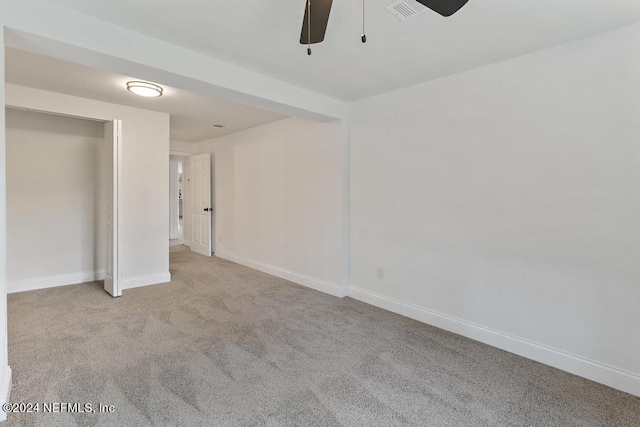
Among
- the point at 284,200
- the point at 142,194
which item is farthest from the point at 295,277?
the point at 142,194

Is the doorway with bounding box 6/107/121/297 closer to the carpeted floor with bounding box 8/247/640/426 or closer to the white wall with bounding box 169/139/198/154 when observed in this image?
the carpeted floor with bounding box 8/247/640/426

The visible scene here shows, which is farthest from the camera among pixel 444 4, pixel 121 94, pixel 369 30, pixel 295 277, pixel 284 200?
pixel 284 200

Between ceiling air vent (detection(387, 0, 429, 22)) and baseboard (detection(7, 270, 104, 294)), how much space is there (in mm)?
4930

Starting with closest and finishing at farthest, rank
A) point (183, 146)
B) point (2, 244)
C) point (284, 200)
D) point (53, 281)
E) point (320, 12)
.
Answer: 1. point (320, 12)
2. point (2, 244)
3. point (53, 281)
4. point (284, 200)
5. point (183, 146)

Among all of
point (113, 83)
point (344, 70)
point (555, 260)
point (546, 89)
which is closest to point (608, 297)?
point (555, 260)

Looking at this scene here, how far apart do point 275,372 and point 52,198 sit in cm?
402

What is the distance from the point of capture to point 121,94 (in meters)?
3.59

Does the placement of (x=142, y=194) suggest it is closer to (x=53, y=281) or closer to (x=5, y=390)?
(x=53, y=281)

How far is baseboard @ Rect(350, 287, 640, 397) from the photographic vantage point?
6.94 feet

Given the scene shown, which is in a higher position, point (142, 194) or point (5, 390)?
point (142, 194)

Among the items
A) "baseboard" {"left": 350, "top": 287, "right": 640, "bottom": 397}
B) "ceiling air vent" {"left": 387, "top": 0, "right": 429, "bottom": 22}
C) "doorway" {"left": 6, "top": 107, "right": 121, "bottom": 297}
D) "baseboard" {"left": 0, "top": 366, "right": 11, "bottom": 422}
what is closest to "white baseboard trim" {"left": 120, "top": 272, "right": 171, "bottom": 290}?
"doorway" {"left": 6, "top": 107, "right": 121, "bottom": 297}

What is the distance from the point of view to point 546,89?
2379 millimetres

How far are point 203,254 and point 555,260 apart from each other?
581 cm

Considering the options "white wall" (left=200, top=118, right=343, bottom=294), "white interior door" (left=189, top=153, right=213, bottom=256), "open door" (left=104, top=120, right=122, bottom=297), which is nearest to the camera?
"open door" (left=104, top=120, right=122, bottom=297)
